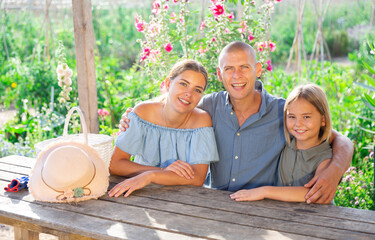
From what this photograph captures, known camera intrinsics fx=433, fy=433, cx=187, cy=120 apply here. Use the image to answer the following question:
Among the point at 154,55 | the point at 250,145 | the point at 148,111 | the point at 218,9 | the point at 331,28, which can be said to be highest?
the point at 218,9

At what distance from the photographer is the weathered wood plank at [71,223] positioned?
1.80 metres

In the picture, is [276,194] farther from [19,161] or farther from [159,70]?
[159,70]

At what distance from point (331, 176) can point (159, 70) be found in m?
2.45

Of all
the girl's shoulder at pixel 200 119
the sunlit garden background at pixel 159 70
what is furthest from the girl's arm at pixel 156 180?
the sunlit garden background at pixel 159 70

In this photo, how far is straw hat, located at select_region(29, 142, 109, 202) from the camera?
6.84 feet

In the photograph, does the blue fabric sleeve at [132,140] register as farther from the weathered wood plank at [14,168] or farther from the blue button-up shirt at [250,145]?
the weathered wood plank at [14,168]

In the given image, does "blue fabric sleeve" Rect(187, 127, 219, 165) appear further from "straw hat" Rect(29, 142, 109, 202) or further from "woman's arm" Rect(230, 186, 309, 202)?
"straw hat" Rect(29, 142, 109, 202)

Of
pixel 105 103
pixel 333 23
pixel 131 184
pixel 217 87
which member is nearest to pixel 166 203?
pixel 131 184

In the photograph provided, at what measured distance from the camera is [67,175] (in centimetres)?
207

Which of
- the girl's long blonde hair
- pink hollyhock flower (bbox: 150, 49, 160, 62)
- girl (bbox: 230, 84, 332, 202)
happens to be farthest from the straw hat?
pink hollyhock flower (bbox: 150, 49, 160, 62)

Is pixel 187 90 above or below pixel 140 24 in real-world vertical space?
below

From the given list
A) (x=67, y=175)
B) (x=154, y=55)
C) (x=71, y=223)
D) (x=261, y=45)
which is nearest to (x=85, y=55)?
(x=154, y=55)

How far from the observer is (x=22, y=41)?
25.3 ft

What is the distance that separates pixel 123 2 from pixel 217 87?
873cm
